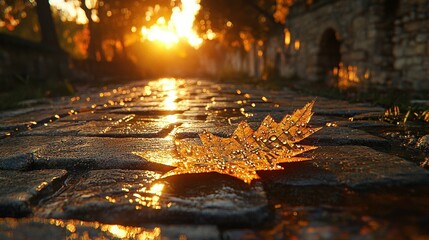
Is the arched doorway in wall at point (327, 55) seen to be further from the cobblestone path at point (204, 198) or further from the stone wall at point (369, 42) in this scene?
the cobblestone path at point (204, 198)

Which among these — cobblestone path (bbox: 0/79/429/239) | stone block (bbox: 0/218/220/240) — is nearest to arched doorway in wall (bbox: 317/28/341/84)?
cobblestone path (bbox: 0/79/429/239)

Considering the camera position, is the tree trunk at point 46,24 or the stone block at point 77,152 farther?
the tree trunk at point 46,24

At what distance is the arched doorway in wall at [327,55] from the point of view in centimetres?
Result: 863

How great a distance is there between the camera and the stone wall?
5.17m

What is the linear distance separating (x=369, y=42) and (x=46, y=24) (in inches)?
436

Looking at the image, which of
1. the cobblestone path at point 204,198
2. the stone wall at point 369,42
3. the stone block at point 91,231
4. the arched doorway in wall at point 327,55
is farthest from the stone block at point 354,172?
the arched doorway in wall at point 327,55

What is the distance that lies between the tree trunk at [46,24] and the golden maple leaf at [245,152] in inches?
472

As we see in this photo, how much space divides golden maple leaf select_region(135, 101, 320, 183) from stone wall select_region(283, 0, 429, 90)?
176 inches

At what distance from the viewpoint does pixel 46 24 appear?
12242 millimetres

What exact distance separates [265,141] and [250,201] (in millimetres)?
513

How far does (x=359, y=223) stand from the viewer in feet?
2.93

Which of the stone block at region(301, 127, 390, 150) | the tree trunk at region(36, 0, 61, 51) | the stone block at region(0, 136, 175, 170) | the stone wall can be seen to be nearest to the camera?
the stone block at region(0, 136, 175, 170)

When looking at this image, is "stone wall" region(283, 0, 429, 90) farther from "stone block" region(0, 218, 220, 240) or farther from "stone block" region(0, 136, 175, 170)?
"stone block" region(0, 218, 220, 240)

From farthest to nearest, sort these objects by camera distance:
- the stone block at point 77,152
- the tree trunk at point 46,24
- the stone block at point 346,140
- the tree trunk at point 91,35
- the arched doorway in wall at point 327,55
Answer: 1. the tree trunk at point 91,35
2. the tree trunk at point 46,24
3. the arched doorway in wall at point 327,55
4. the stone block at point 346,140
5. the stone block at point 77,152
